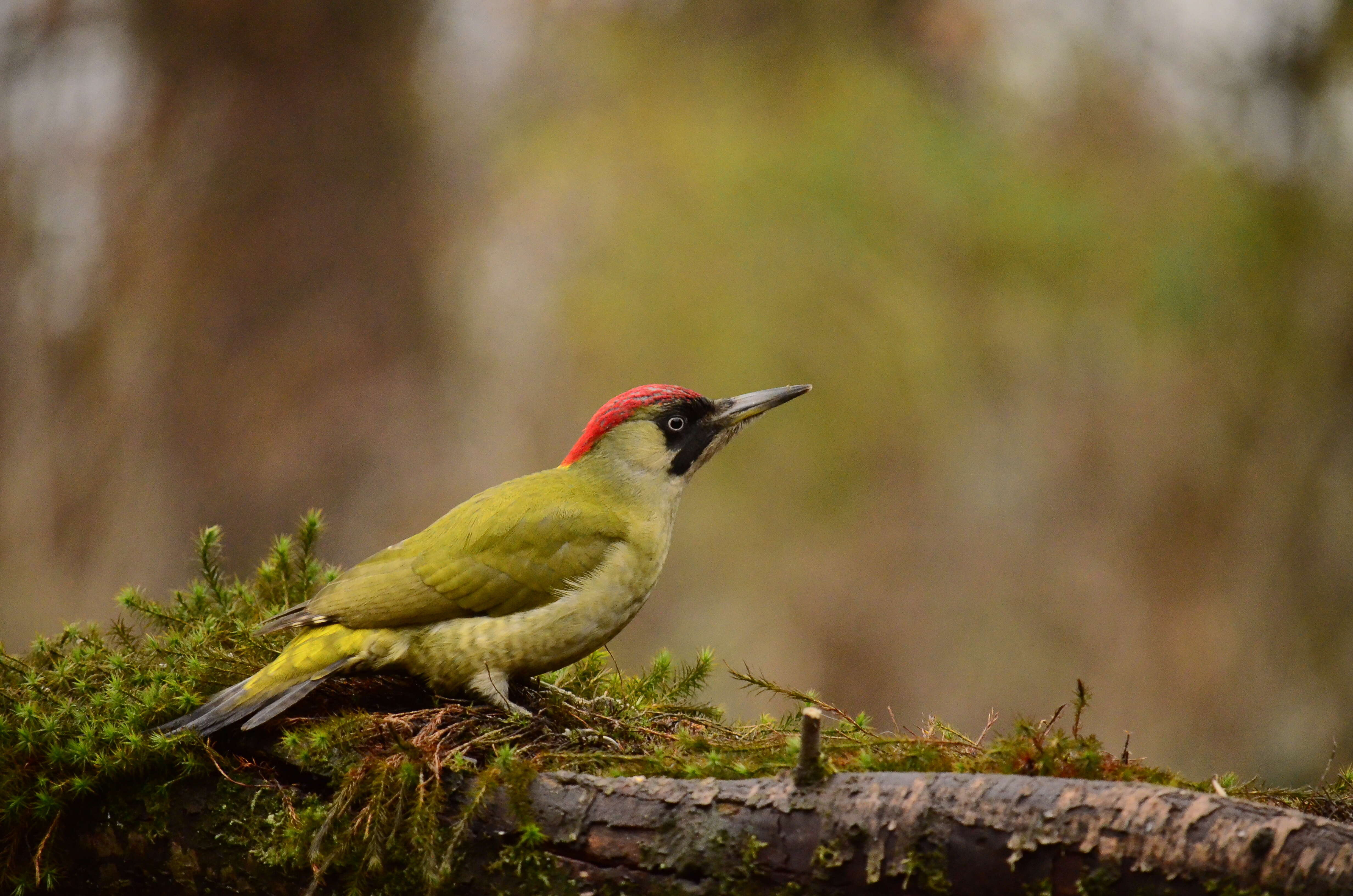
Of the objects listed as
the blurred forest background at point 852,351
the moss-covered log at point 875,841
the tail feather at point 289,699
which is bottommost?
the moss-covered log at point 875,841

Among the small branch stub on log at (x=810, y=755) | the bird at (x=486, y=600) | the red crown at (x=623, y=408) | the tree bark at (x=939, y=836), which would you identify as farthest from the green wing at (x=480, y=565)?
the small branch stub on log at (x=810, y=755)

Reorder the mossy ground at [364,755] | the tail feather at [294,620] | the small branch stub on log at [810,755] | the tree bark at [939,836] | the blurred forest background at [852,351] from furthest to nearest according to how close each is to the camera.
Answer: the blurred forest background at [852,351] < the tail feather at [294,620] < the mossy ground at [364,755] < the small branch stub on log at [810,755] < the tree bark at [939,836]

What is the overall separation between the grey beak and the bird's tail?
1.39m

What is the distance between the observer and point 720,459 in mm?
7848

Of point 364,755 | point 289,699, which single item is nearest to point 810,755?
point 364,755

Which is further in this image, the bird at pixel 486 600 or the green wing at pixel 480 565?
the green wing at pixel 480 565

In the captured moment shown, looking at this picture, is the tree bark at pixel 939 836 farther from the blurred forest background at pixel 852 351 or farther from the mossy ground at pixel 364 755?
the blurred forest background at pixel 852 351

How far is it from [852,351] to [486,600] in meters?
4.90

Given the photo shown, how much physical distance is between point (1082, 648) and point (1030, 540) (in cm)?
78

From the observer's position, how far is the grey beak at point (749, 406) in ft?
12.7

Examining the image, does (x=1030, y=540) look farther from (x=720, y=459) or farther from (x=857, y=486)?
(x=720, y=459)

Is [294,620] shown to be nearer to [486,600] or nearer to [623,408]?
[486,600]

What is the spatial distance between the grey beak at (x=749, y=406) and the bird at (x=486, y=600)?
365 mm

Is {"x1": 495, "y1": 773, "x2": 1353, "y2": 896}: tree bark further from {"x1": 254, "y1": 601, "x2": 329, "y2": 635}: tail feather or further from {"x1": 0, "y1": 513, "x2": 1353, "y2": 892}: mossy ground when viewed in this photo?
{"x1": 254, "y1": 601, "x2": 329, "y2": 635}: tail feather
